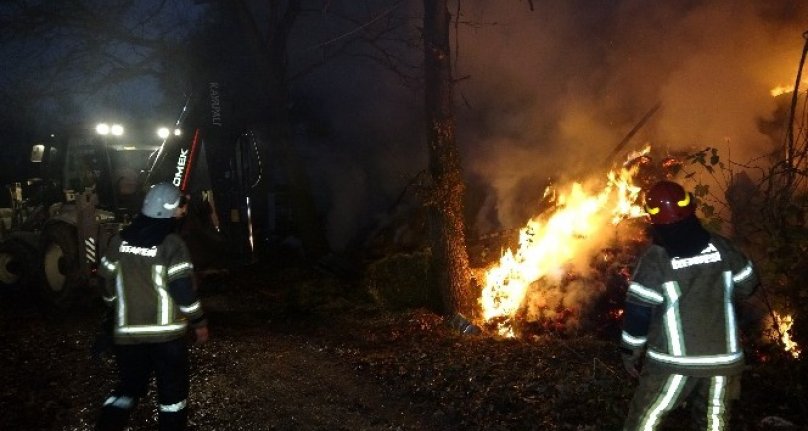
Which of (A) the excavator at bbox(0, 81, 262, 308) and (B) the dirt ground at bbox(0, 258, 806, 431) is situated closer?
(B) the dirt ground at bbox(0, 258, 806, 431)

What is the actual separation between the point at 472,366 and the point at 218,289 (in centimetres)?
621

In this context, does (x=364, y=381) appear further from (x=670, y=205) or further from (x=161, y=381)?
(x=670, y=205)

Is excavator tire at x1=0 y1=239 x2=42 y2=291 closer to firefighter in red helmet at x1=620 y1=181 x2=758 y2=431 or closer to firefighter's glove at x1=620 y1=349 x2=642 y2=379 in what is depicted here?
firefighter's glove at x1=620 y1=349 x2=642 y2=379

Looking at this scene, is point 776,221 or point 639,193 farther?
point 639,193

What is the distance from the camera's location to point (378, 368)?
581cm

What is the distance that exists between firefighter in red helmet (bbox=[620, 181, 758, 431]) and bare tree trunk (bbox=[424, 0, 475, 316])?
4.04 m

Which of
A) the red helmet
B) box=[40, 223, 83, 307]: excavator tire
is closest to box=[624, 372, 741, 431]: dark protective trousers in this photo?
the red helmet

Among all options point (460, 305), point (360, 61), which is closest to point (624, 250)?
point (460, 305)

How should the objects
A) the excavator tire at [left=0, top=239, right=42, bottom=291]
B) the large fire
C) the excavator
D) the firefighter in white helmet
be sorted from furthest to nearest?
the excavator tire at [left=0, top=239, right=42, bottom=291]
the excavator
the large fire
the firefighter in white helmet

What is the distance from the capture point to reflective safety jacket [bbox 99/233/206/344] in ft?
→ 13.0

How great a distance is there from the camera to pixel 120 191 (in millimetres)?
8906

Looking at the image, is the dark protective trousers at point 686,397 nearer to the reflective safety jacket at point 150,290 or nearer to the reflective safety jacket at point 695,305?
the reflective safety jacket at point 695,305

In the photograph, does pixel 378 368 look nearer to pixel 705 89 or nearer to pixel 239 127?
pixel 239 127

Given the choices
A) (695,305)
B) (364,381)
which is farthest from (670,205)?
Answer: (364,381)
